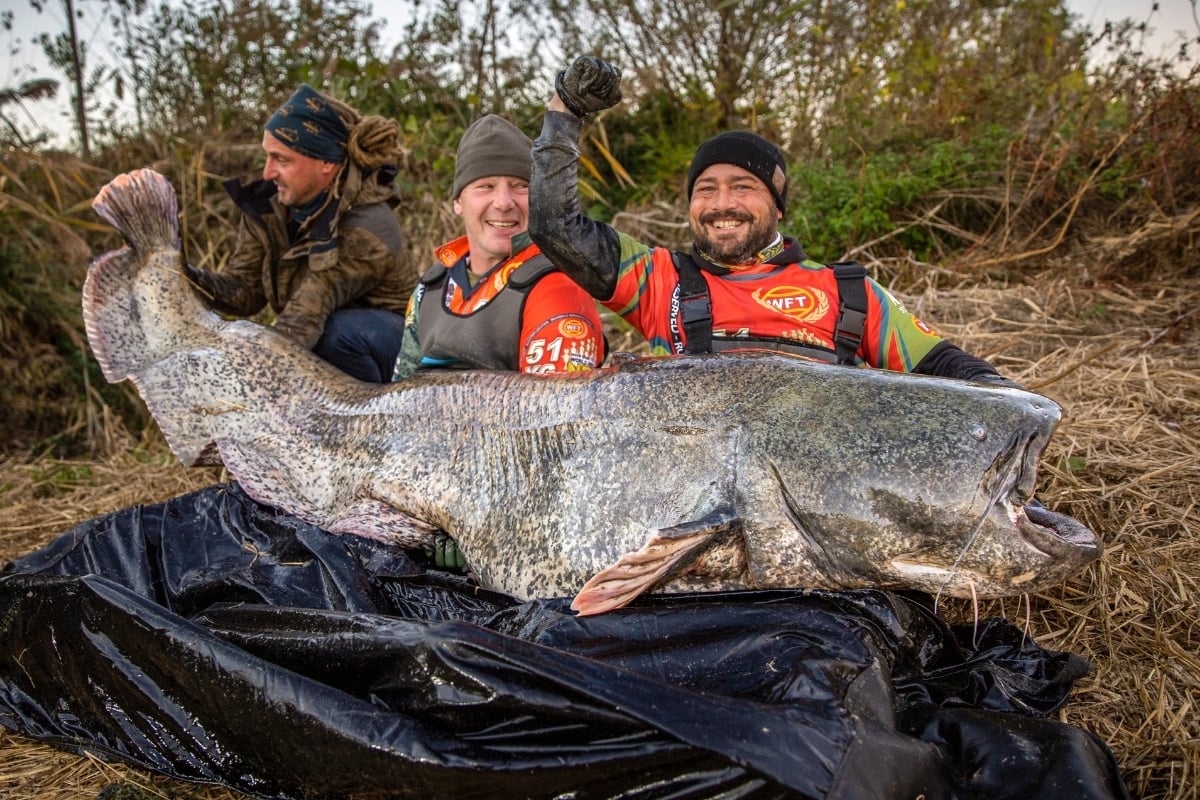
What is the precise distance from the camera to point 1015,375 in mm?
4242

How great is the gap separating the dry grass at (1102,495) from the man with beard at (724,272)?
0.82 m

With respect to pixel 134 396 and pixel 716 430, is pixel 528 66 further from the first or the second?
pixel 716 430

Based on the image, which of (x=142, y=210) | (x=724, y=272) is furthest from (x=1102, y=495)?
(x=142, y=210)

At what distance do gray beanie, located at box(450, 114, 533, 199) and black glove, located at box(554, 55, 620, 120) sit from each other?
0.56 metres

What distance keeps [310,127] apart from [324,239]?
1.77ft

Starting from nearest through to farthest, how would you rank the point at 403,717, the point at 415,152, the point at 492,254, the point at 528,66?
the point at 403,717
the point at 492,254
the point at 415,152
the point at 528,66

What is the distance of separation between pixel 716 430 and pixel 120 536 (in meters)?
2.16

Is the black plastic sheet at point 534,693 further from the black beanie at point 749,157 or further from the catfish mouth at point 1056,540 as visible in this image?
the black beanie at point 749,157

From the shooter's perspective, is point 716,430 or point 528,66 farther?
point 528,66

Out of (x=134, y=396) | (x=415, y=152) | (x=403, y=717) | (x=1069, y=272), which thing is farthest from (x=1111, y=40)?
(x=134, y=396)

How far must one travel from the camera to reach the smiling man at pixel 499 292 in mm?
3240

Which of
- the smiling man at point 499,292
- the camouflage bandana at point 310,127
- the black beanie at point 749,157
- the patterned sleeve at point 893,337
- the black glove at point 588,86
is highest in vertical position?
the camouflage bandana at point 310,127

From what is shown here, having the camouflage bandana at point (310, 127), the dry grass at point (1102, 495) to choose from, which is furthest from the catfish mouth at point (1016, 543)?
the camouflage bandana at point (310, 127)

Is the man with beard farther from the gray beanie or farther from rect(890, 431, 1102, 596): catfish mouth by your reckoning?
rect(890, 431, 1102, 596): catfish mouth
